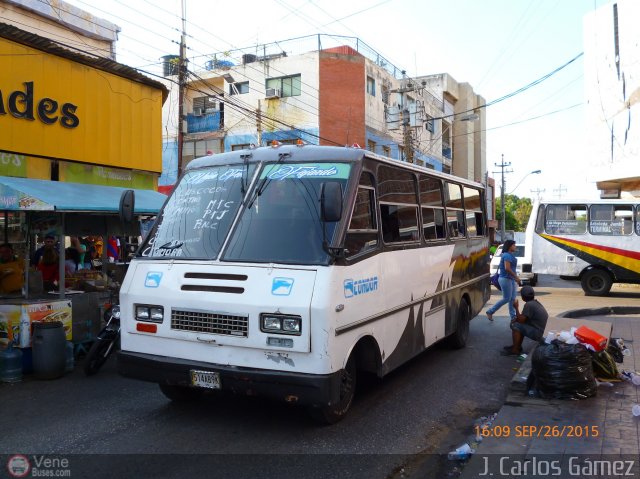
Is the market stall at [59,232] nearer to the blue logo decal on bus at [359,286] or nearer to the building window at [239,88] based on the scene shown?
the blue logo decal on bus at [359,286]

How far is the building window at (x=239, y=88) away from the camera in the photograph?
31.6 m

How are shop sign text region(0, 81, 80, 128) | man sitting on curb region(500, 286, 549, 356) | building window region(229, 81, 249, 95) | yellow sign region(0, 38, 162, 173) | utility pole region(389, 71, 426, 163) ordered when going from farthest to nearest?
1. building window region(229, 81, 249, 95)
2. utility pole region(389, 71, 426, 163)
3. yellow sign region(0, 38, 162, 173)
4. shop sign text region(0, 81, 80, 128)
5. man sitting on curb region(500, 286, 549, 356)

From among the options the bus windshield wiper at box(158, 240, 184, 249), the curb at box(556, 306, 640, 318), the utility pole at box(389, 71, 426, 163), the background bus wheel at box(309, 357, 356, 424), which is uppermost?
the utility pole at box(389, 71, 426, 163)

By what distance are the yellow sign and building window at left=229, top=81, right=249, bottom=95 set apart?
18.7 meters

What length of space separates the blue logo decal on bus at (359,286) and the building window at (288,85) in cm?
2568

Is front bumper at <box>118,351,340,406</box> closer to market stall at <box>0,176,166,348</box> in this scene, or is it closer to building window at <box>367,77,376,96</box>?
market stall at <box>0,176,166,348</box>

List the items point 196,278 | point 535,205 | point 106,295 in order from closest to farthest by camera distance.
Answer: point 196,278
point 106,295
point 535,205

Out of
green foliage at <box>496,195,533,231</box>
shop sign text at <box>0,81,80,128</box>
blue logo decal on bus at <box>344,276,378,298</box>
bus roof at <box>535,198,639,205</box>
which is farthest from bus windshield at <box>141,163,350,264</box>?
green foliage at <box>496,195,533,231</box>

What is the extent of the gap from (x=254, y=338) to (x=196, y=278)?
84cm

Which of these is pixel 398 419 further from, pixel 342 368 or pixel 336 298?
pixel 336 298

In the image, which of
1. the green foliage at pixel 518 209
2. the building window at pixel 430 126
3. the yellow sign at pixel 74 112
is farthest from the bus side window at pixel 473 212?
the green foliage at pixel 518 209

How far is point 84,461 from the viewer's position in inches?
177

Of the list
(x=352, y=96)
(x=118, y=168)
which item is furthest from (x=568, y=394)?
(x=352, y=96)

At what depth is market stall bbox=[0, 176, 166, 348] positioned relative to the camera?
747cm
